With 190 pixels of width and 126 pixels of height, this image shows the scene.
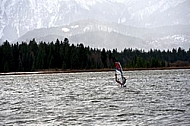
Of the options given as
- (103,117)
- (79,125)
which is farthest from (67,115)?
(79,125)

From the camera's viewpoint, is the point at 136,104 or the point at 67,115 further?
the point at 136,104

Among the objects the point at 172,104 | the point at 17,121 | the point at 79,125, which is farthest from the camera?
the point at 172,104

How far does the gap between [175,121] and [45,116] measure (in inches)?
492

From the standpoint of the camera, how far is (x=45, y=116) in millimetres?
36406

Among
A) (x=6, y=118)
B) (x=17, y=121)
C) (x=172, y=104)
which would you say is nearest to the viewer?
(x=17, y=121)

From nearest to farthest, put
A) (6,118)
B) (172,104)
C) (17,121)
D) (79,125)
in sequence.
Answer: (79,125), (17,121), (6,118), (172,104)

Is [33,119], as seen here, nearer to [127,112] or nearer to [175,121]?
[127,112]

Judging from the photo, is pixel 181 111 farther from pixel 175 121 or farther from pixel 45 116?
pixel 45 116

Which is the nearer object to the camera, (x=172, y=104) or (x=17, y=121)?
(x=17, y=121)

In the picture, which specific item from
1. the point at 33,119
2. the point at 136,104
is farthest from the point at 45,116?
the point at 136,104

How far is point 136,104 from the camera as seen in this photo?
43594 mm

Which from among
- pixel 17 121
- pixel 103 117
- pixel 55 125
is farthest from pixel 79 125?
pixel 17 121

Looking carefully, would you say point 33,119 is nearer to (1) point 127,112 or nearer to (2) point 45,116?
(2) point 45,116

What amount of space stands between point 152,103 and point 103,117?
11.1 metres
